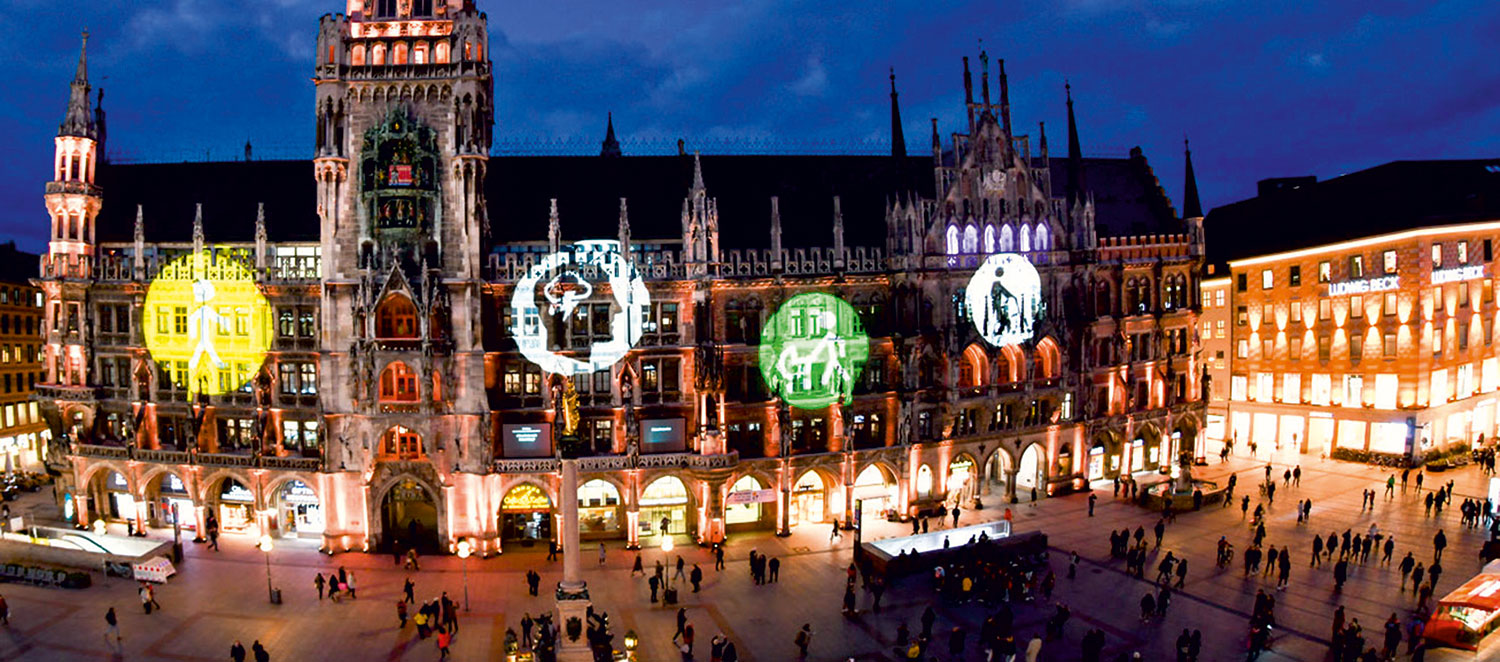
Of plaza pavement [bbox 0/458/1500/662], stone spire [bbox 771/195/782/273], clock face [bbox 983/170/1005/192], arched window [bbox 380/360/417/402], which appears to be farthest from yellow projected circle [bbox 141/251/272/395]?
clock face [bbox 983/170/1005/192]

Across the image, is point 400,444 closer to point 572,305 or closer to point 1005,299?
point 572,305

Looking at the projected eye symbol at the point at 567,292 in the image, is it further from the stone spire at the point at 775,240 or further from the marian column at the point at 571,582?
the marian column at the point at 571,582

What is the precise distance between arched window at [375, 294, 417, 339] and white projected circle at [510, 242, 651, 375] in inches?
216

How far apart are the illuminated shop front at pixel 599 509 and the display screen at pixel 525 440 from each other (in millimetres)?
3163

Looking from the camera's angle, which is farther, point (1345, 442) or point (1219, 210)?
point (1219, 210)

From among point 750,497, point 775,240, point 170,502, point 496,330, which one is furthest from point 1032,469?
point 170,502

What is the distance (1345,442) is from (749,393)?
165ft

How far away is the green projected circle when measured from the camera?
192ft

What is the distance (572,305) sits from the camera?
56.0 meters

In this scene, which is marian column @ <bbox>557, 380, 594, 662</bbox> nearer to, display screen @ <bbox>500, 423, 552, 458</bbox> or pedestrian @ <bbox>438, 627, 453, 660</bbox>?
pedestrian @ <bbox>438, 627, 453, 660</bbox>

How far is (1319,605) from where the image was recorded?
43719 millimetres

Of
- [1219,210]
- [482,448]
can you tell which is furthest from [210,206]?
[1219,210]

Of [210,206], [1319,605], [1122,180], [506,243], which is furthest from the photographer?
[1122,180]

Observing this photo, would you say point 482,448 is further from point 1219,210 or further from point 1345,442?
point 1219,210
